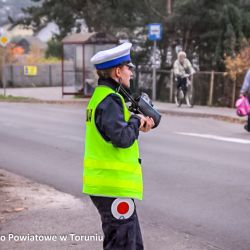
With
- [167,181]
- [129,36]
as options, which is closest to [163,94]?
[129,36]

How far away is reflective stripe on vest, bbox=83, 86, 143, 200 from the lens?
3.93 meters

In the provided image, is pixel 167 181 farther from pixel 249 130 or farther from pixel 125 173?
pixel 249 130

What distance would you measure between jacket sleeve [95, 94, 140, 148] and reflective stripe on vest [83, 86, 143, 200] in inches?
1.6

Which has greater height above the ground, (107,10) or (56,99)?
(107,10)

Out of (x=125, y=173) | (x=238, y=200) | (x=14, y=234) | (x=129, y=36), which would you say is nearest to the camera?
(x=125, y=173)

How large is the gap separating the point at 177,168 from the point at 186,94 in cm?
1150

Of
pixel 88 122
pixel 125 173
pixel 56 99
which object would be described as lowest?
pixel 56 99

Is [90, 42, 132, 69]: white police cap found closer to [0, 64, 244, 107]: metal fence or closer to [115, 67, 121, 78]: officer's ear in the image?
[115, 67, 121, 78]: officer's ear

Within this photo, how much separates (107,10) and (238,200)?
66.7 feet

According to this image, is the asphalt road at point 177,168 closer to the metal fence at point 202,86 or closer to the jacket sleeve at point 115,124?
the jacket sleeve at point 115,124

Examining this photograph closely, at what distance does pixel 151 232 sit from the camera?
19.2 feet

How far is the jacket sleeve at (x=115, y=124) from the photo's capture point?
12.6 feet

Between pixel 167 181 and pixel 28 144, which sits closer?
pixel 167 181

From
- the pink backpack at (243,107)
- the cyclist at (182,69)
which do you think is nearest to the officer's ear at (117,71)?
the pink backpack at (243,107)
